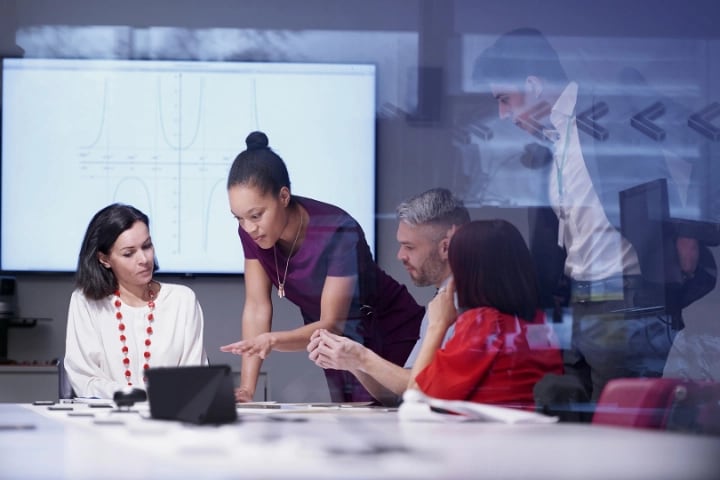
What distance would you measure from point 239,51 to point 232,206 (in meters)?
0.84

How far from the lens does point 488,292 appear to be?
232 centimetres

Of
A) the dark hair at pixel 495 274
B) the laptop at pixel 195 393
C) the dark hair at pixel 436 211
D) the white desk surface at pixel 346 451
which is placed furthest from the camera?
the dark hair at pixel 436 211

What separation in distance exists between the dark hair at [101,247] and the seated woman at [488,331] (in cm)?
112

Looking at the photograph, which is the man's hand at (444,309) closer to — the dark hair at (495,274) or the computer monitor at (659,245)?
the dark hair at (495,274)

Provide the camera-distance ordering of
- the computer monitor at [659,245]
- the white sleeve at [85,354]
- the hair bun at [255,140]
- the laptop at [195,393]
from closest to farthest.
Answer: the laptop at [195,393]
the white sleeve at [85,354]
the computer monitor at [659,245]
the hair bun at [255,140]

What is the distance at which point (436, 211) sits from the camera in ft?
10.5

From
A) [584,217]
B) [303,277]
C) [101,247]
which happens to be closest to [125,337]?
[101,247]

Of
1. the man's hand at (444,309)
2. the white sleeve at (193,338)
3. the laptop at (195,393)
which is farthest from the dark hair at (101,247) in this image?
the laptop at (195,393)

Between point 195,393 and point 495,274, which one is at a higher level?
point 495,274

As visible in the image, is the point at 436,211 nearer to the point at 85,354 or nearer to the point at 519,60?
the point at 85,354

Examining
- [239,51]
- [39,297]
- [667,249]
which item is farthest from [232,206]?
[667,249]

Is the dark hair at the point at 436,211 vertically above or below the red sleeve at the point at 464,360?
above

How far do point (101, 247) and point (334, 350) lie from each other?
34.6 inches

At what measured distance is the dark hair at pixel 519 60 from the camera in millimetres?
4332
